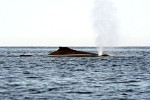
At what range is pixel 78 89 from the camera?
43062 millimetres

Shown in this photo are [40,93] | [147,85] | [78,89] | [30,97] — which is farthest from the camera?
[147,85]

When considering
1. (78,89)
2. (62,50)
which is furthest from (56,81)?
(62,50)

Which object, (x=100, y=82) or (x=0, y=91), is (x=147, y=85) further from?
(x=0, y=91)

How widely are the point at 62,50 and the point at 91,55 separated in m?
9.08

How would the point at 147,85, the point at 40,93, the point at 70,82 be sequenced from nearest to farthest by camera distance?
the point at 40,93 → the point at 147,85 → the point at 70,82

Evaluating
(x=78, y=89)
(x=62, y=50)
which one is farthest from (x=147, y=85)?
(x=62, y=50)

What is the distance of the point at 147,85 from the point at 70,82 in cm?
924

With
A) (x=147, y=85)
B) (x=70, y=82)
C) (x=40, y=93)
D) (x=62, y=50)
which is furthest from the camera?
(x=62, y=50)

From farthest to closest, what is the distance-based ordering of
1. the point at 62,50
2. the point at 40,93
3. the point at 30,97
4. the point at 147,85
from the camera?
the point at 62,50 → the point at 147,85 → the point at 40,93 → the point at 30,97

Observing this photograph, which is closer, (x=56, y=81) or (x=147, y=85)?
(x=147, y=85)

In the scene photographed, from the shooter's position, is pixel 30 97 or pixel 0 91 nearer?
pixel 30 97

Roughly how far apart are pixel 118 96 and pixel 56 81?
14.6 meters

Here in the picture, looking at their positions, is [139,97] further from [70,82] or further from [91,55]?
[91,55]

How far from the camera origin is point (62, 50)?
5182 inches
